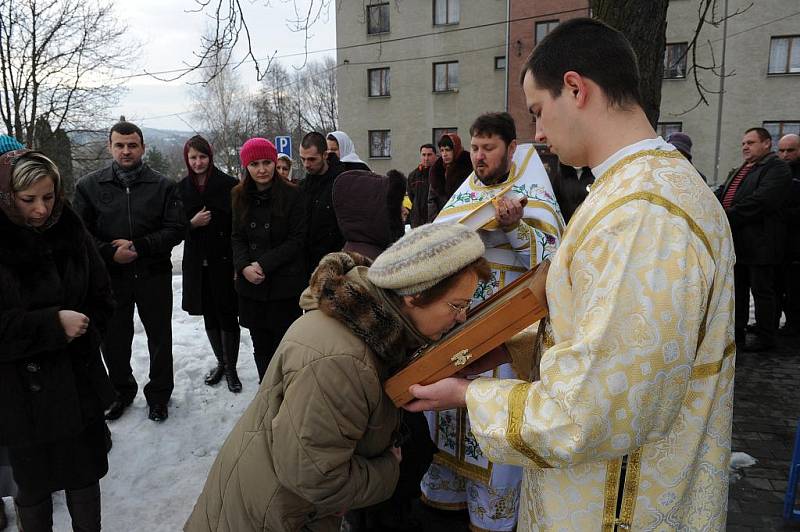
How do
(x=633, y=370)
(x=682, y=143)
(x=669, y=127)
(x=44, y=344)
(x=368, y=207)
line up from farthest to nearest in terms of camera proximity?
(x=669, y=127), (x=682, y=143), (x=368, y=207), (x=44, y=344), (x=633, y=370)

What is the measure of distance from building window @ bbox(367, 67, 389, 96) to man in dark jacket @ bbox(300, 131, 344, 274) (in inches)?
913

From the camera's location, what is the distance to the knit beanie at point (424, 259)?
1.68m

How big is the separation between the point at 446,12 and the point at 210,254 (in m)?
A: 23.8

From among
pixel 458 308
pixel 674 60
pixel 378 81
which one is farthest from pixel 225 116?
pixel 458 308

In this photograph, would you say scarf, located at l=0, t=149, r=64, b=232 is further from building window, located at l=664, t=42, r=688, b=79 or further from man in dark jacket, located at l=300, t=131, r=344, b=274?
building window, located at l=664, t=42, r=688, b=79

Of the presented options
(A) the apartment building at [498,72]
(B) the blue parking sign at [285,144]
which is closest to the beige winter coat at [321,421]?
(B) the blue parking sign at [285,144]

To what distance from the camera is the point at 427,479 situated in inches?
133

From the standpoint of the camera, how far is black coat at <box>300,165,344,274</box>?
4.73m

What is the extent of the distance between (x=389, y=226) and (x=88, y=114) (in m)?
15.2

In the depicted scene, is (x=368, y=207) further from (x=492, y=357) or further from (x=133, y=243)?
(x=492, y=357)

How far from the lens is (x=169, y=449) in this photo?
3.93m

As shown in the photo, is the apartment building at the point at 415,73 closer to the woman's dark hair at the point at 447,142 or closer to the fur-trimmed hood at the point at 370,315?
the woman's dark hair at the point at 447,142

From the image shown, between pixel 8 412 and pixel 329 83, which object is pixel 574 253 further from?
pixel 329 83

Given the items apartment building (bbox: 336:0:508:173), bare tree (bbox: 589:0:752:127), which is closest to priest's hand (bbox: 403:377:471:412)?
bare tree (bbox: 589:0:752:127)
